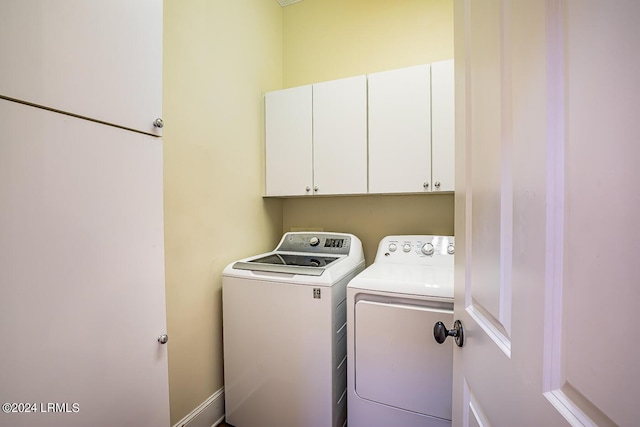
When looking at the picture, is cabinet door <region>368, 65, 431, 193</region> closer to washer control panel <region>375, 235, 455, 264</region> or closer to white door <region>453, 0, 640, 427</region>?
washer control panel <region>375, 235, 455, 264</region>

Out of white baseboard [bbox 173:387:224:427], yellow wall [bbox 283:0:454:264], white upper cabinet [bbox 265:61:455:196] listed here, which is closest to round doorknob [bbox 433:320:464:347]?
white upper cabinet [bbox 265:61:455:196]

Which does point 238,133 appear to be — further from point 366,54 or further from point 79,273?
point 79,273

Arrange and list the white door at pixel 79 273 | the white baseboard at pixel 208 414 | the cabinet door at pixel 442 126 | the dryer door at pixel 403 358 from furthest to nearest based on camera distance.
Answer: the cabinet door at pixel 442 126 → the white baseboard at pixel 208 414 → the dryer door at pixel 403 358 → the white door at pixel 79 273

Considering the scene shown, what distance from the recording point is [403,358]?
1234 mm

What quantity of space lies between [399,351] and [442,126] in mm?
1287

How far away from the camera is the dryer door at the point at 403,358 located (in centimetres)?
118

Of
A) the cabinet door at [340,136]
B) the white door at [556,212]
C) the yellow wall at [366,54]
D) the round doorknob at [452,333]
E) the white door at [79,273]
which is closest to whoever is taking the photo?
the white door at [556,212]

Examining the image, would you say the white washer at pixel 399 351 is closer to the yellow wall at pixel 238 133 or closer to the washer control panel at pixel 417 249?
the washer control panel at pixel 417 249

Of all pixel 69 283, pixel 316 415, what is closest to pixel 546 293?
pixel 69 283

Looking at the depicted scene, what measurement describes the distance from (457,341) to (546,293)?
44 cm

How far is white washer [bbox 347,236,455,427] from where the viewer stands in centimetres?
118

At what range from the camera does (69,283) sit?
0.70 meters

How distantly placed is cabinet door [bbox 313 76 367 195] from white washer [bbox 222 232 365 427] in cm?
57

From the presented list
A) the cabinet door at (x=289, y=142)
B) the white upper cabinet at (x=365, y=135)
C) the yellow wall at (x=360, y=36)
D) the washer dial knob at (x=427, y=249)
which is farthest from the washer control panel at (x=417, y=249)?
the yellow wall at (x=360, y=36)
